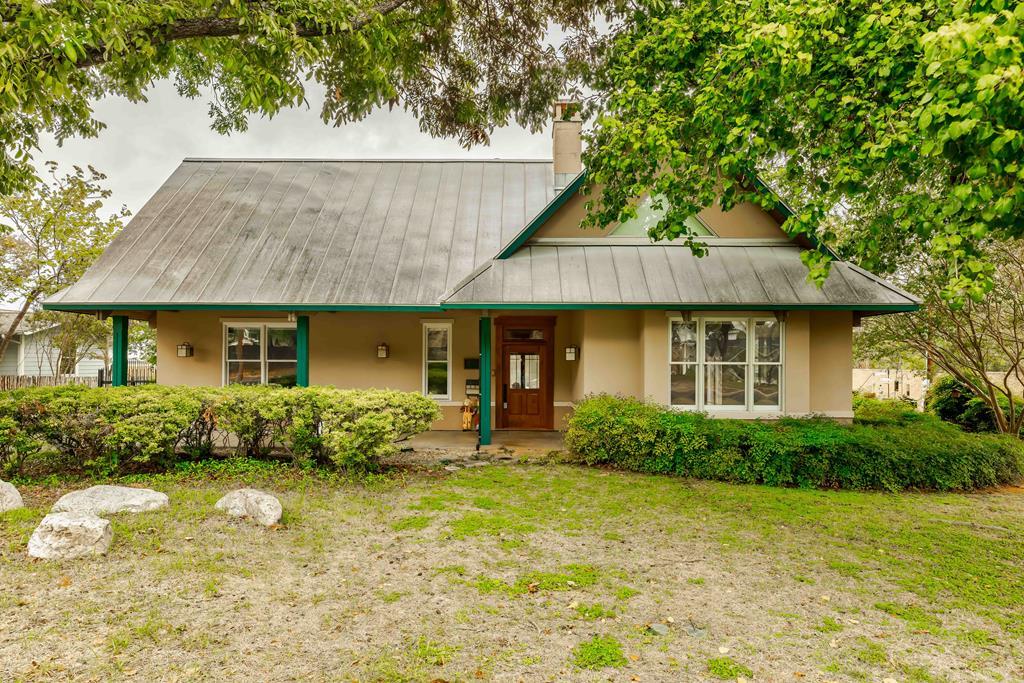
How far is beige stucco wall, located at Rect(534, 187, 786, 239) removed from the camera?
10211 mm

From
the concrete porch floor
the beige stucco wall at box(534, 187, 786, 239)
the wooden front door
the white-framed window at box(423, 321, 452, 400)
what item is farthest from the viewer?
the wooden front door

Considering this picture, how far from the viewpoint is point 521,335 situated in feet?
39.3

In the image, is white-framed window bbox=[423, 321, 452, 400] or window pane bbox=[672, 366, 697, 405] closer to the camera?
window pane bbox=[672, 366, 697, 405]

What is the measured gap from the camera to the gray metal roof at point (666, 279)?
898 centimetres

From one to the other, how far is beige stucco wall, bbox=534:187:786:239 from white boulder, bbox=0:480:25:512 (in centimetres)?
832

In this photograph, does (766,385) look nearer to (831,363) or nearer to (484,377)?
(831,363)

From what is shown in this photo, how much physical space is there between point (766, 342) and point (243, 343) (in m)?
10.4

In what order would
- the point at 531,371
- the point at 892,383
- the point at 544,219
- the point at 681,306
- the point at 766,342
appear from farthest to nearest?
the point at 892,383
the point at 531,371
the point at 544,219
the point at 766,342
the point at 681,306

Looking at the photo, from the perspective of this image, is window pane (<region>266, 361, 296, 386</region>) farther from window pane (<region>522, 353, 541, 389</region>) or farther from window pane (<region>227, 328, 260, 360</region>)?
window pane (<region>522, 353, 541, 389</region>)

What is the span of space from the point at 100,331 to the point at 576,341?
21.8 metres

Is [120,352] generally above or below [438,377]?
above

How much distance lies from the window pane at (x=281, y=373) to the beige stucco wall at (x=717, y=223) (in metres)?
5.93

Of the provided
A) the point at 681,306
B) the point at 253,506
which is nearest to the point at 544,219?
the point at 681,306

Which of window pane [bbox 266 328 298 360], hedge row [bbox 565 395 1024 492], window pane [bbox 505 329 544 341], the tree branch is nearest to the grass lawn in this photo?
hedge row [bbox 565 395 1024 492]
